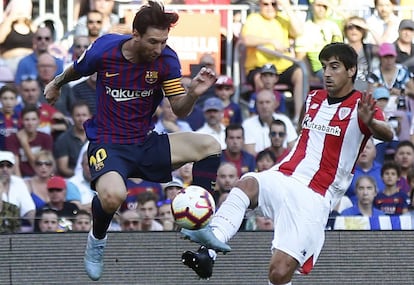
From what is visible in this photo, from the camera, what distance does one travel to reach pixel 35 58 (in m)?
13.1

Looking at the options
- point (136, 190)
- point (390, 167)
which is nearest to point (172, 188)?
point (136, 190)

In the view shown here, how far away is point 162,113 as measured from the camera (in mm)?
13039

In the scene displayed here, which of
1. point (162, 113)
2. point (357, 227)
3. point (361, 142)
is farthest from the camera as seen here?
point (162, 113)

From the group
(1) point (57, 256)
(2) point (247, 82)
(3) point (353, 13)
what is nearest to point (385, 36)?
(3) point (353, 13)

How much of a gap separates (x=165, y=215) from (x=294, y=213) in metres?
3.27

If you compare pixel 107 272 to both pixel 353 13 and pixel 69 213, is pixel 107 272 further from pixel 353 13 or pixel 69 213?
pixel 353 13

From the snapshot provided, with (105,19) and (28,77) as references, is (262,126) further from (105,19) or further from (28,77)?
(28,77)

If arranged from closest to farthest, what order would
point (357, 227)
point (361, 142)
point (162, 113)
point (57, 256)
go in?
point (361, 142), point (57, 256), point (357, 227), point (162, 113)

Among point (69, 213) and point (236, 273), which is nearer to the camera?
point (236, 273)

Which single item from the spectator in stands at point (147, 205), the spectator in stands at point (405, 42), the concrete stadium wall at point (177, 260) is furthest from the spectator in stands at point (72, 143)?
the spectator in stands at point (405, 42)

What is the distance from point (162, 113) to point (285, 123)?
1.31m

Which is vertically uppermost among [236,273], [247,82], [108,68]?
[108,68]

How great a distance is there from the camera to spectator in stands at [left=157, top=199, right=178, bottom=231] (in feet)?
37.7

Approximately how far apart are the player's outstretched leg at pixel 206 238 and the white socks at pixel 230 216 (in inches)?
3.5
